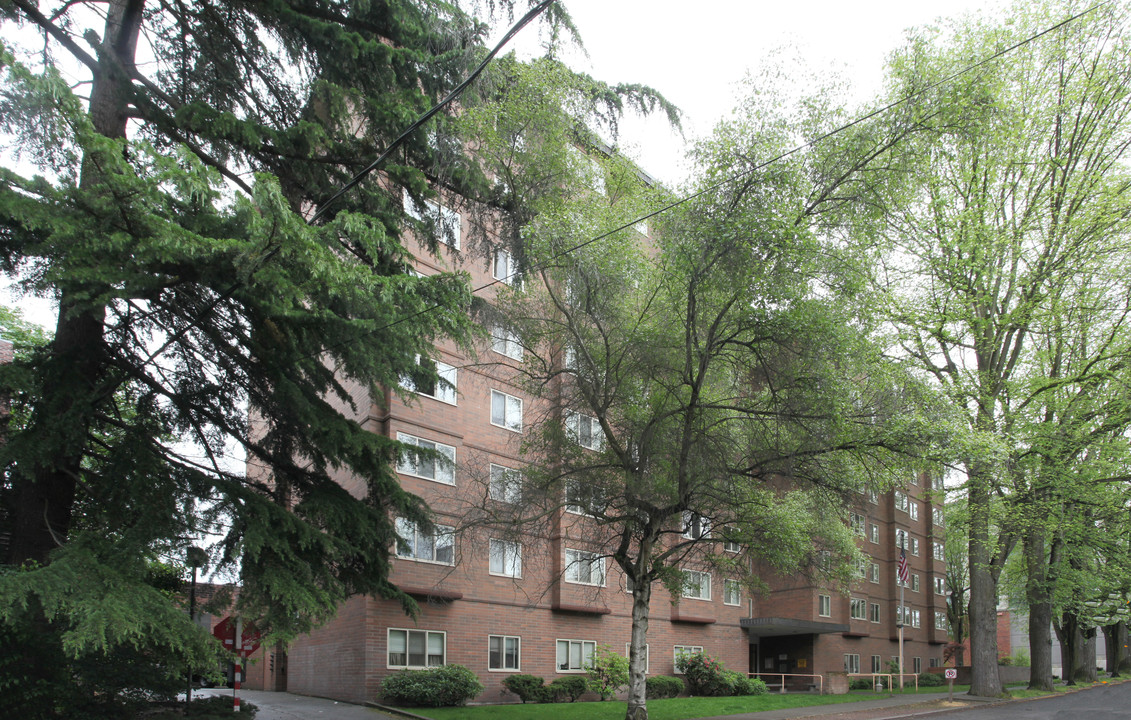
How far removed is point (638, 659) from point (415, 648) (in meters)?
8.73

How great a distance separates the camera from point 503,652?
2466 centimetres

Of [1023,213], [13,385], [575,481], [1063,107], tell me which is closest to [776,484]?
[575,481]

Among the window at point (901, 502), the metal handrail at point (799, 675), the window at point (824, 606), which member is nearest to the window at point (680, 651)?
the metal handrail at point (799, 675)

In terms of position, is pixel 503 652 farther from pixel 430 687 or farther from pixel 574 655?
pixel 430 687

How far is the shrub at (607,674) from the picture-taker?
85.3 feet

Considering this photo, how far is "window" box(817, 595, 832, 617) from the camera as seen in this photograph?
4025cm

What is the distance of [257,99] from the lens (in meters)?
13.1

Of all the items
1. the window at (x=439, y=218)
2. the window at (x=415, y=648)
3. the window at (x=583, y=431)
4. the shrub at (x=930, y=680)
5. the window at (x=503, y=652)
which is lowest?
the shrub at (x=930, y=680)

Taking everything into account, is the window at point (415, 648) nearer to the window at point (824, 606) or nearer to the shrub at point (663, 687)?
the shrub at point (663, 687)

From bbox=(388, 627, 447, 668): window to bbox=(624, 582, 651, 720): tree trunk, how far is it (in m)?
8.18

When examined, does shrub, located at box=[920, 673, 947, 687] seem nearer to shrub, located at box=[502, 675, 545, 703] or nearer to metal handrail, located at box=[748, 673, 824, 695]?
metal handrail, located at box=[748, 673, 824, 695]

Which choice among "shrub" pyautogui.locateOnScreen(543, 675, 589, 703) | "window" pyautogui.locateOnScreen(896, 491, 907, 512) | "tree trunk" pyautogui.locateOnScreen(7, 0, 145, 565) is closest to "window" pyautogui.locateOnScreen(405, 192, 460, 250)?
"tree trunk" pyautogui.locateOnScreen(7, 0, 145, 565)

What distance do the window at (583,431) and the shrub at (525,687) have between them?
9.01 metres

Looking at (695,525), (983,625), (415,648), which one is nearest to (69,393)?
(695,525)
